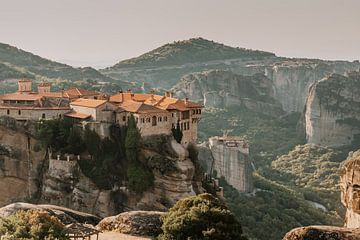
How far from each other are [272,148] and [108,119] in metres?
94.0

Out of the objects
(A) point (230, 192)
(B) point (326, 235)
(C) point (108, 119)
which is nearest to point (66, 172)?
(C) point (108, 119)

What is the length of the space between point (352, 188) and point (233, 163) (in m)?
71.2

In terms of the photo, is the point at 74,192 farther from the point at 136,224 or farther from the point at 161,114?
the point at 136,224

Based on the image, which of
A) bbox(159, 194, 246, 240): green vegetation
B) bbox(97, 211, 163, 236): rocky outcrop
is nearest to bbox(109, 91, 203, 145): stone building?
bbox(97, 211, 163, 236): rocky outcrop

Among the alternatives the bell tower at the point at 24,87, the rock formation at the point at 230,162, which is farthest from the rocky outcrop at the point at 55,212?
the rock formation at the point at 230,162

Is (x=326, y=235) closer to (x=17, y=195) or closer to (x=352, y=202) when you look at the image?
(x=352, y=202)

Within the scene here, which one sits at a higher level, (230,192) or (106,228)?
(106,228)

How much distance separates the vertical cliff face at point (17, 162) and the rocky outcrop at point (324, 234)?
145ft

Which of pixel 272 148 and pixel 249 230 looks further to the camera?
pixel 272 148

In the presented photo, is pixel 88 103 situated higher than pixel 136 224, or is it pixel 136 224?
pixel 88 103

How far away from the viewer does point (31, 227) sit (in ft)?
76.0

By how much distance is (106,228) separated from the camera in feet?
92.2

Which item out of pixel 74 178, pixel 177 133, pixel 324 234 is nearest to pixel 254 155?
pixel 177 133

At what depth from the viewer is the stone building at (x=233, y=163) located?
90.6m
